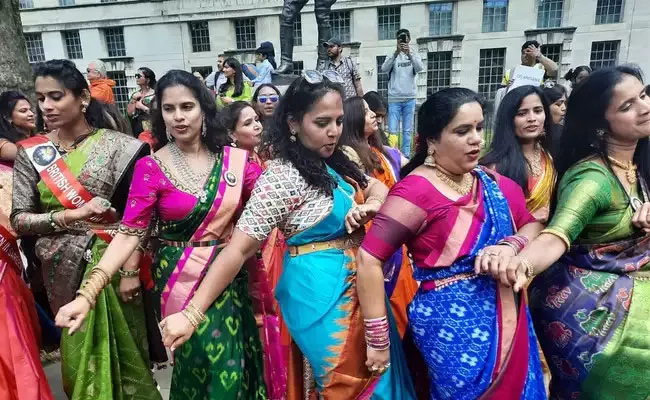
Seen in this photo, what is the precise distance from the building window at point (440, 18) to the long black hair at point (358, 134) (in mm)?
18295

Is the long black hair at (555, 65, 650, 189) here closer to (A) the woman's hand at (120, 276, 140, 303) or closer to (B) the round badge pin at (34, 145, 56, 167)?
(A) the woman's hand at (120, 276, 140, 303)

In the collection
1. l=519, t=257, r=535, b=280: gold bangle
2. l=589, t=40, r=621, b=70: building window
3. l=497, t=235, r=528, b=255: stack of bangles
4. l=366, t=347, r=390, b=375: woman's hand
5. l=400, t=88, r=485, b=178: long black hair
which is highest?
l=589, t=40, r=621, b=70: building window

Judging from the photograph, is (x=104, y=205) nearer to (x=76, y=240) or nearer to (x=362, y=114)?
(x=76, y=240)

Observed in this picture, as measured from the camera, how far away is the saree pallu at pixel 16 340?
2002 mm

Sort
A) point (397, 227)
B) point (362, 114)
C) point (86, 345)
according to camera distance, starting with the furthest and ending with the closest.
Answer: point (362, 114) → point (86, 345) → point (397, 227)

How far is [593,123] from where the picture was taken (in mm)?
1749

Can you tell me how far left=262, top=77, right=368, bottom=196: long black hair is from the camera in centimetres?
178

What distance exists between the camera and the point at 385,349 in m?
1.62

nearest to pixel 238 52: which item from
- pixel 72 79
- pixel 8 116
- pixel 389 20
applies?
pixel 389 20

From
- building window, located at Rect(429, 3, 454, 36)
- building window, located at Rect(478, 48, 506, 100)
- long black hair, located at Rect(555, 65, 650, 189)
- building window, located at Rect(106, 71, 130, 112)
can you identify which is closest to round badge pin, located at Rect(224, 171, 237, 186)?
long black hair, located at Rect(555, 65, 650, 189)

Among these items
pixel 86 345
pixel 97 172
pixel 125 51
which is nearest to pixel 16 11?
pixel 97 172

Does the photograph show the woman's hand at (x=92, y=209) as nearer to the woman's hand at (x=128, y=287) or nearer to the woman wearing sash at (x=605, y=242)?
the woman's hand at (x=128, y=287)

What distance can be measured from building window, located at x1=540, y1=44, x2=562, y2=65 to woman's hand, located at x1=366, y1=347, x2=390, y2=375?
20.7 metres

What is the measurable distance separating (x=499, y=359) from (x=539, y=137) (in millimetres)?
1813
